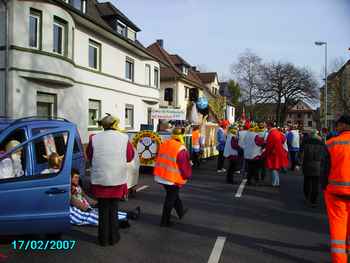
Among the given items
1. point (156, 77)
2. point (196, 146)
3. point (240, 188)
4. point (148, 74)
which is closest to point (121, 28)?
point (148, 74)

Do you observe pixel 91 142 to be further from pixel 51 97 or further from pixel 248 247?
pixel 51 97

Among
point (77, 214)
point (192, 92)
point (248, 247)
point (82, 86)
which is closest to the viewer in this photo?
point (248, 247)

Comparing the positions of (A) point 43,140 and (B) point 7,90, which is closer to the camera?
(A) point 43,140

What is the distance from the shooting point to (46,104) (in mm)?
16641

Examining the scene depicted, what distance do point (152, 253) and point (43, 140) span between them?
2.25 meters

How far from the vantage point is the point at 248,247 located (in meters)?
5.12

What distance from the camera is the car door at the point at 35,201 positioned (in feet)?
14.1

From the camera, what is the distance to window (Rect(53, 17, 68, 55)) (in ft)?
54.4

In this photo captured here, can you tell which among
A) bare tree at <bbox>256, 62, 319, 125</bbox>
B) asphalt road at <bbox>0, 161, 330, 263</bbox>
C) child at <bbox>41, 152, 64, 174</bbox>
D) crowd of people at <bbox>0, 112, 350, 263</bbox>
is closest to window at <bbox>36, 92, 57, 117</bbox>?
asphalt road at <bbox>0, 161, 330, 263</bbox>

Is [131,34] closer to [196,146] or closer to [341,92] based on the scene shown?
[196,146]

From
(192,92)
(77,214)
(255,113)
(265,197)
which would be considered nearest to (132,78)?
(192,92)

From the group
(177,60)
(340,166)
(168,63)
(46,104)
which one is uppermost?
(177,60)

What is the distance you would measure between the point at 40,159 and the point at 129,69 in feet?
70.8

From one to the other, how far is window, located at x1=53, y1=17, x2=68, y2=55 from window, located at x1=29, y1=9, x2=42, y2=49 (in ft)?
3.80
